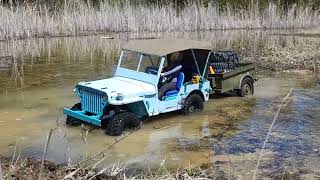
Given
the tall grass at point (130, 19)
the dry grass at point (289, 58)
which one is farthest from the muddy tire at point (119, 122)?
the tall grass at point (130, 19)

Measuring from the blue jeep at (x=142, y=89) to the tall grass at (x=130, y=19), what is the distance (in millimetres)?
14163

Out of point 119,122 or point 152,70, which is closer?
point 119,122

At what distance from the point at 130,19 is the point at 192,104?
16.9 m

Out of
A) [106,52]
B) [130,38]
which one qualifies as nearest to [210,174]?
[106,52]

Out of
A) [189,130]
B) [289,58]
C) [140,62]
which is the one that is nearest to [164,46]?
[140,62]

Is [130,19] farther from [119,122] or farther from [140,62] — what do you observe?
[119,122]

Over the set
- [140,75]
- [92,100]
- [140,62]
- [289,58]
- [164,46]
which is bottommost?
[92,100]

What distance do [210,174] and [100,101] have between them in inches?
117

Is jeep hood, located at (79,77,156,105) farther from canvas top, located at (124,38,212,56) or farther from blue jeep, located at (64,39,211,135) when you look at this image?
canvas top, located at (124,38,212,56)

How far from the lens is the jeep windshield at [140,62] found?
375 inches

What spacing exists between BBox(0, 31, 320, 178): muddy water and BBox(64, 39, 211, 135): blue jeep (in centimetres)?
26

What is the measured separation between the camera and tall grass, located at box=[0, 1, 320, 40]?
23.4m

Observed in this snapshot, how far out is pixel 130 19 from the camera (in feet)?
86.2

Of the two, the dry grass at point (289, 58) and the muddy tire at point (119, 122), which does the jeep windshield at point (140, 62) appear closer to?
the muddy tire at point (119, 122)
